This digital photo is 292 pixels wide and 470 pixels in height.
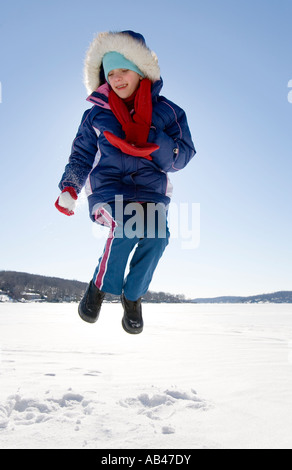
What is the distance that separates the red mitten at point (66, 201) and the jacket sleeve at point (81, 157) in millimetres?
83

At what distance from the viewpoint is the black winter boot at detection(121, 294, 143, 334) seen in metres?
2.04

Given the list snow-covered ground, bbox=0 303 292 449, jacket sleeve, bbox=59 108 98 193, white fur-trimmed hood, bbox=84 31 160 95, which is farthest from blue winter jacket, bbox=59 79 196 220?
snow-covered ground, bbox=0 303 292 449

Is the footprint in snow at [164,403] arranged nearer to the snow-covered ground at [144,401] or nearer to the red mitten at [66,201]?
the snow-covered ground at [144,401]

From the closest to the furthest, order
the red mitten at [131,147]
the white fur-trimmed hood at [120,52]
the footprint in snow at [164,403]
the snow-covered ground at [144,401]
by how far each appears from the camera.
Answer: the red mitten at [131,147]
the snow-covered ground at [144,401]
the white fur-trimmed hood at [120,52]
the footprint in snow at [164,403]

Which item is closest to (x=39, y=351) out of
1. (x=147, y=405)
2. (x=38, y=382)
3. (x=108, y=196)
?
(x=38, y=382)

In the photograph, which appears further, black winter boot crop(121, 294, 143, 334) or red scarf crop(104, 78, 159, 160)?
black winter boot crop(121, 294, 143, 334)

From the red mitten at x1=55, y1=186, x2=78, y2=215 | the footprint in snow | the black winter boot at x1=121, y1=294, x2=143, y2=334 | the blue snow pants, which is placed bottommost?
the footprint in snow

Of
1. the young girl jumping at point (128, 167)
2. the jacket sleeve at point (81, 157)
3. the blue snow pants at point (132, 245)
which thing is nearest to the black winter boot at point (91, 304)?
the young girl jumping at point (128, 167)

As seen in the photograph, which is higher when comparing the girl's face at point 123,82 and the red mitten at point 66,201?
the girl's face at point 123,82

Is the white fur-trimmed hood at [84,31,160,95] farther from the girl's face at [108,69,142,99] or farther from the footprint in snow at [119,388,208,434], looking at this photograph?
the footprint in snow at [119,388,208,434]

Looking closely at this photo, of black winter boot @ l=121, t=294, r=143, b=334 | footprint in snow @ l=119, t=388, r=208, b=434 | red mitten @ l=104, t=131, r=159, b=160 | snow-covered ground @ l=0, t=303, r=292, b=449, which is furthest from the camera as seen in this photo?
footprint in snow @ l=119, t=388, r=208, b=434

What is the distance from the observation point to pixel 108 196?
198cm

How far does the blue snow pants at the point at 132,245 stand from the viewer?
194cm
